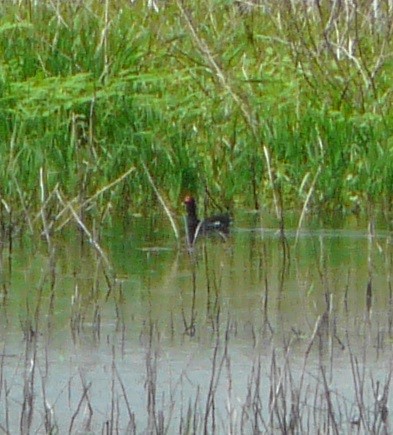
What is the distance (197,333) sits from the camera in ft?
16.1

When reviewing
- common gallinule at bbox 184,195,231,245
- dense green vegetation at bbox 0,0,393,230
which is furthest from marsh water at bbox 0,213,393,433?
dense green vegetation at bbox 0,0,393,230

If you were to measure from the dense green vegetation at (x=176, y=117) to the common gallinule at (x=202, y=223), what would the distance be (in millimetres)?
298

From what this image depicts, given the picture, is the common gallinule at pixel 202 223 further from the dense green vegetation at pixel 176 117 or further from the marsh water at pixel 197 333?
the dense green vegetation at pixel 176 117

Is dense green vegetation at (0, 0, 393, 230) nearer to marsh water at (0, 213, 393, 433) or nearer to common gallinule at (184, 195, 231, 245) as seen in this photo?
common gallinule at (184, 195, 231, 245)

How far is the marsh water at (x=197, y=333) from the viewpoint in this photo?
397 cm

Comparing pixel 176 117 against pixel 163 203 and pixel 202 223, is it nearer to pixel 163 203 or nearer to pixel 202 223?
pixel 202 223

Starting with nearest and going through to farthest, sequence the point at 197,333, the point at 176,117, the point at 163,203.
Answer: the point at 197,333, the point at 163,203, the point at 176,117

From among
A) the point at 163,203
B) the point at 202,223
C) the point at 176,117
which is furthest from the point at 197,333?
the point at 176,117

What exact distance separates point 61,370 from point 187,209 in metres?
2.47

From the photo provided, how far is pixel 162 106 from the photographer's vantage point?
7.57m

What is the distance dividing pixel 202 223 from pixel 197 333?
1694 millimetres

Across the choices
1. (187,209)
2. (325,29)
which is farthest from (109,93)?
Answer: (325,29)

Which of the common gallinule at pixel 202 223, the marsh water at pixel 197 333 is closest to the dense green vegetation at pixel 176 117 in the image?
the common gallinule at pixel 202 223

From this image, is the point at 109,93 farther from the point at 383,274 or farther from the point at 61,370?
the point at 61,370
